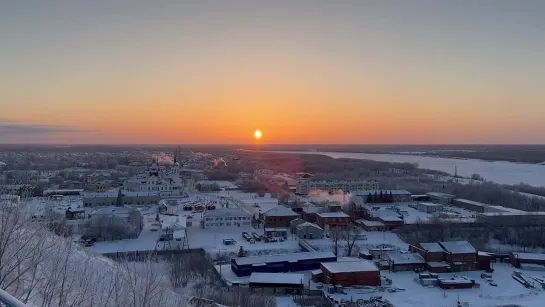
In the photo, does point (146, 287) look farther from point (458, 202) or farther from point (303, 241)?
point (458, 202)

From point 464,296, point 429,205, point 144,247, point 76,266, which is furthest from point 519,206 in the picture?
point 76,266

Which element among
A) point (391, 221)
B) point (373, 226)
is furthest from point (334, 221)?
point (391, 221)

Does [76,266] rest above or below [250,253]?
above

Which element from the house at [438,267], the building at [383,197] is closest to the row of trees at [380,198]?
the building at [383,197]

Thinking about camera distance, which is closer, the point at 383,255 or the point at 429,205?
the point at 383,255

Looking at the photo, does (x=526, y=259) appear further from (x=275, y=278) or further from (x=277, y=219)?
(x=277, y=219)

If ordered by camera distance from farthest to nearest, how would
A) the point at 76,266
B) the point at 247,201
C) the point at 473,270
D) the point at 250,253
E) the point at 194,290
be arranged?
the point at 247,201
the point at 250,253
the point at 473,270
the point at 194,290
the point at 76,266
